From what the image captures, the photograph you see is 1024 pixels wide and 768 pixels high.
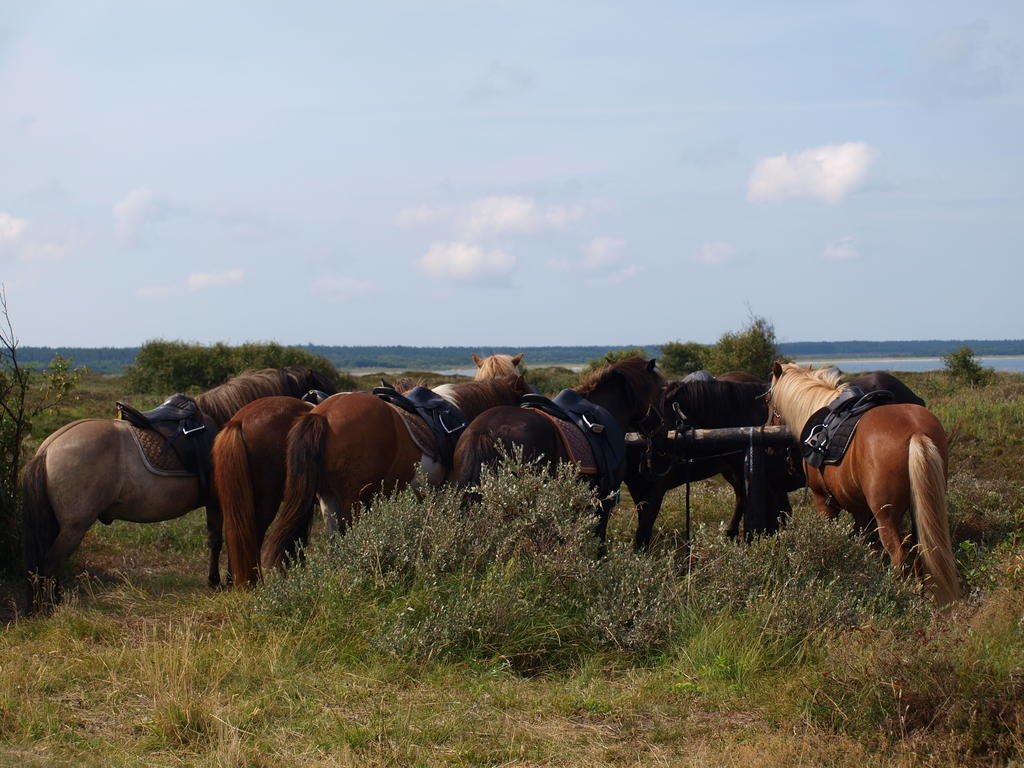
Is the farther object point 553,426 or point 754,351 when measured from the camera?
point 754,351

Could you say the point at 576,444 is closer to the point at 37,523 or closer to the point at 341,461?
the point at 341,461

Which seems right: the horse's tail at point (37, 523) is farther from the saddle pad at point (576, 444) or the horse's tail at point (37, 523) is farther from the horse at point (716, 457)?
the horse at point (716, 457)

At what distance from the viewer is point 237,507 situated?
6.23 metres

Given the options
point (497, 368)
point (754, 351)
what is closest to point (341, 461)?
point (497, 368)

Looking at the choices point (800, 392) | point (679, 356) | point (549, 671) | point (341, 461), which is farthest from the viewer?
point (679, 356)

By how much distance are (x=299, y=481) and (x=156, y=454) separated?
1405 millimetres

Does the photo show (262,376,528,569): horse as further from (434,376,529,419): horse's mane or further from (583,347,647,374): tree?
(583,347,647,374): tree

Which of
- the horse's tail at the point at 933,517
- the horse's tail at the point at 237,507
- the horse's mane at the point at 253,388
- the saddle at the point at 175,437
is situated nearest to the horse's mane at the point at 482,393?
the horse's mane at the point at 253,388

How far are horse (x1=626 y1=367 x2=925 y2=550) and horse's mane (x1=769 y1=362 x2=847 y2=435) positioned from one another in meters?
0.11

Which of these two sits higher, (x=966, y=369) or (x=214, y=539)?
(x=966, y=369)

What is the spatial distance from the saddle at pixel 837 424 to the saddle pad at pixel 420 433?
275 centimetres

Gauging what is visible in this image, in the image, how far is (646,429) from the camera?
763 centimetres

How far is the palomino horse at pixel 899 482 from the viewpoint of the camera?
17.8 ft

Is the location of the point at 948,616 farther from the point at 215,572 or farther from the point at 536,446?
the point at 215,572
